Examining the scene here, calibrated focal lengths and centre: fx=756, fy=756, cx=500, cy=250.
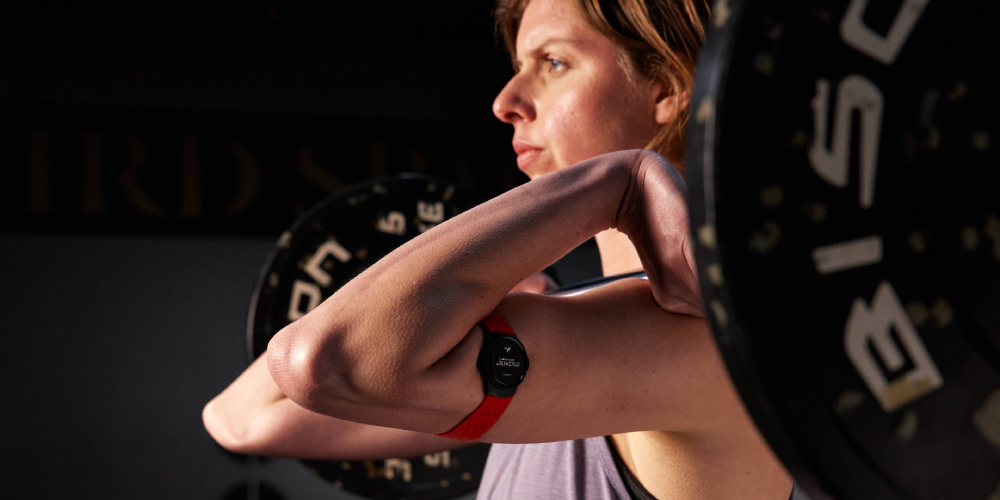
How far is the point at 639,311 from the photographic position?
69cm

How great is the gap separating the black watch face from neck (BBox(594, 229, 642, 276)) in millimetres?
390

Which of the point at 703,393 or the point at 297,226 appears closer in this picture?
the point at 703,393

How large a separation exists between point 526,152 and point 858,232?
70 centimetres

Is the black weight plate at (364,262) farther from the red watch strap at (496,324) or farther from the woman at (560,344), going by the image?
the red watch strap at (496,324)

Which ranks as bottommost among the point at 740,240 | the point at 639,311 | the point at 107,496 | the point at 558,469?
the point at 107,496

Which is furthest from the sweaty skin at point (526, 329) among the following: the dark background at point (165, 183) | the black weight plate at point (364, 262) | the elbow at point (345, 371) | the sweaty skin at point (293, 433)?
the dark background at point (165, 183)

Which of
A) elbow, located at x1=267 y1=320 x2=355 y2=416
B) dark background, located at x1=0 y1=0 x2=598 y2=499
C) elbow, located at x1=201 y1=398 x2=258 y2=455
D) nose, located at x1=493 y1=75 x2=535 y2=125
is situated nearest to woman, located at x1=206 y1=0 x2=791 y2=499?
elbow, located at x1=267 y1=320 x2=355 y2=416

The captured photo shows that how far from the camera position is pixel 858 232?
335 mm

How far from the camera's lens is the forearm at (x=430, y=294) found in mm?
592

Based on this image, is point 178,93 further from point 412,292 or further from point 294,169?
point 412,292

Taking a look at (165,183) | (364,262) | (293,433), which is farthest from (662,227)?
(165,183)

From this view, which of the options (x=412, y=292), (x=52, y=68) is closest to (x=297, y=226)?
(x=412, y=292)

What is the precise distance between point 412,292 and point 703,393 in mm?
307

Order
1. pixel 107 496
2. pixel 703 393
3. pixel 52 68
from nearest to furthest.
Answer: pixel 703 393, pixel 107 496, pixel 52 68
